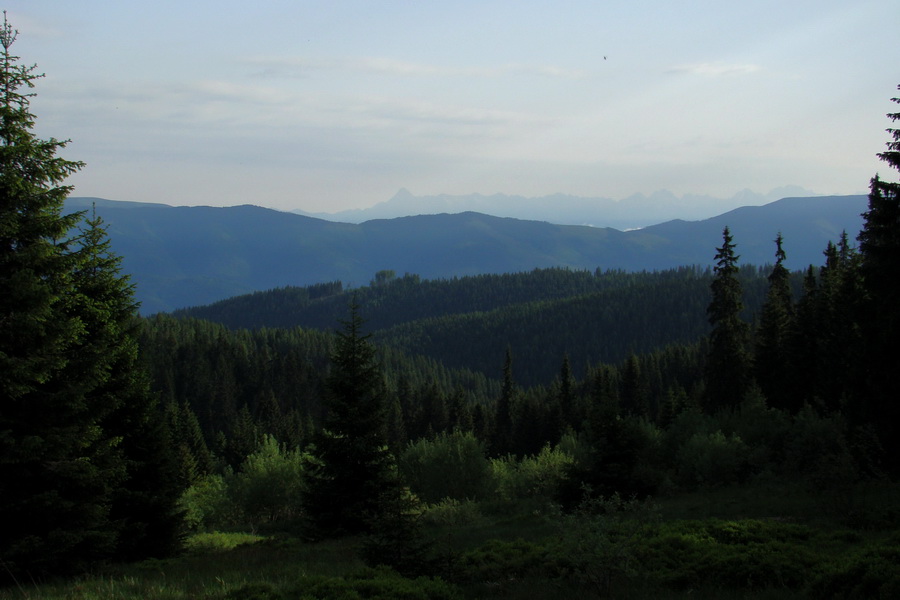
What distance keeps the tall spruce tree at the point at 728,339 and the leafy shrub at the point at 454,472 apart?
1750 cm

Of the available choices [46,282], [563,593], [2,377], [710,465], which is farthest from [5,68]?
[710,465]

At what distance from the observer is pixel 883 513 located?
15562mm

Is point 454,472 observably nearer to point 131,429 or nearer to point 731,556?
point 131,429

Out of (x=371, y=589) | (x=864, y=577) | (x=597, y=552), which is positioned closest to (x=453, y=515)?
(x=597, y=552)

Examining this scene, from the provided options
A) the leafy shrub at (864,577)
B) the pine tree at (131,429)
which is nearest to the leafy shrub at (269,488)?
the pine tree at (131,429)

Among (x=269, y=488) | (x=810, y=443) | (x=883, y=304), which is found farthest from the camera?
(x=269, y=488)

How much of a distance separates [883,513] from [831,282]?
3292 cm

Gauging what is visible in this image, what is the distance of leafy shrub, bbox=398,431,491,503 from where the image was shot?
4216cm

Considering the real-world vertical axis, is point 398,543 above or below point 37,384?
below

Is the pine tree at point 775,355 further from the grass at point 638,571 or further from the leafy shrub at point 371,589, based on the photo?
the leafy shrub at point 371,589

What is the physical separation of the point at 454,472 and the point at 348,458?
2021cm

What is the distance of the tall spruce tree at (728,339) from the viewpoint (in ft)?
142

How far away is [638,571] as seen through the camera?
12.7 meters

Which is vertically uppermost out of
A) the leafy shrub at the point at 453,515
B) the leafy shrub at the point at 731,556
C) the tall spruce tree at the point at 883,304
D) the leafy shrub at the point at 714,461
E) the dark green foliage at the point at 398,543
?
the tall spruce tree at the point at 883,304
